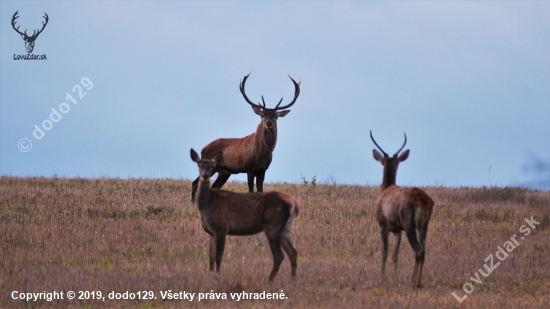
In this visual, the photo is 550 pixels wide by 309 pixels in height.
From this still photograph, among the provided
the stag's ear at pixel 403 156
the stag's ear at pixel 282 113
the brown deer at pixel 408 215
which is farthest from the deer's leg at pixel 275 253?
the stag's ear at pixel 282 113

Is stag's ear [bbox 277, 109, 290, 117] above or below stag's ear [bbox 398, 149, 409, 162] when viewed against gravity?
above

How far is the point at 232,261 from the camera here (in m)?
12.8

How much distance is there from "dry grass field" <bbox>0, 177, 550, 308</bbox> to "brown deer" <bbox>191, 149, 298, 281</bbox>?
15.7 inches

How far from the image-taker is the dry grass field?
413 inches

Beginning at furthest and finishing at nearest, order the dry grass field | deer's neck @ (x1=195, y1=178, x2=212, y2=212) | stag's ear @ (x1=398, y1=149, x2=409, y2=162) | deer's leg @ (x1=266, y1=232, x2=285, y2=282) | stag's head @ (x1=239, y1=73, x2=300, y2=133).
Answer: stag's head @ (x1=239, y1=73, x2=300, y2=133) → stag's ear @ (x1=398, y1=149, x2=409, y2=162) → deer's neck @ (x1=195, y1=178, x2=212, y2=212) → deer's leg @ (x1=266, y1=232, x2=285, y2=282) → the dry grass field

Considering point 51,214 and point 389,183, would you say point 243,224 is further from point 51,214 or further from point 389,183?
point 51,214

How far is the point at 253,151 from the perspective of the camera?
1719 centimetres

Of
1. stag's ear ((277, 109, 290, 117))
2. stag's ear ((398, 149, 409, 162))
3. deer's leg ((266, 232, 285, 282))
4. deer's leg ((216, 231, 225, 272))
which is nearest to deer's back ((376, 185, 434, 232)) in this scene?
stag's ear ((398, 149, 409, 162))

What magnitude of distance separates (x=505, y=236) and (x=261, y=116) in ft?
17.3

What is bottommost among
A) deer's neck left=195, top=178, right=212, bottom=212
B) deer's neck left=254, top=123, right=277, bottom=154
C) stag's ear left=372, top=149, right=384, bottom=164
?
deer's neck left=195, top=178, right=212, bottom=212

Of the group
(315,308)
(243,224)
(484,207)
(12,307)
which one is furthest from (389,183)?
(484,207)

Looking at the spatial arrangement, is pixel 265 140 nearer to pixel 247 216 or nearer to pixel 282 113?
pixel 282 113

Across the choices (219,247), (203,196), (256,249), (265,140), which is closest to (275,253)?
(219,247)

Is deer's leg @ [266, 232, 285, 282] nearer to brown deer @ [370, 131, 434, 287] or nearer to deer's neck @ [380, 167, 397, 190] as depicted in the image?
brown deer @ [370, 131, 434, 287]
